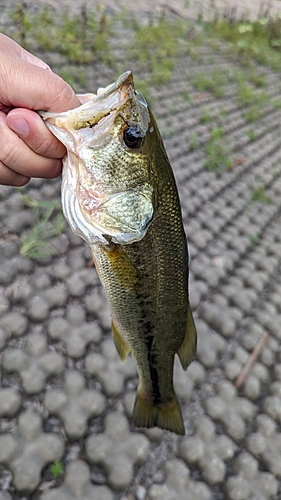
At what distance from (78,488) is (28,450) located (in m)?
0.30

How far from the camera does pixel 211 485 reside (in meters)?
2.10

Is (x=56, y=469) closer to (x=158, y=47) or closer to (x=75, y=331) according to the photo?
(x=75, y=331)

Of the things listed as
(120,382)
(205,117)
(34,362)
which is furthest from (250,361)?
(205,117)

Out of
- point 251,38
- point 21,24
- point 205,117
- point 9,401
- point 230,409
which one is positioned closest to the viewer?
point 9,401

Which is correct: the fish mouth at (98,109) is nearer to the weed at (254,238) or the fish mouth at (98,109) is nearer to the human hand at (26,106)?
the human hand at (26,106)

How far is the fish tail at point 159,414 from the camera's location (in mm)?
1816

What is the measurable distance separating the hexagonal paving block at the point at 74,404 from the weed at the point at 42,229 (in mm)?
904

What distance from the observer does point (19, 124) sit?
1280mm

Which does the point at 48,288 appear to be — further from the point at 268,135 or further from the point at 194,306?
the point at 268,135

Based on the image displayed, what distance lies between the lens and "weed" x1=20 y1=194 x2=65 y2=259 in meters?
2.72

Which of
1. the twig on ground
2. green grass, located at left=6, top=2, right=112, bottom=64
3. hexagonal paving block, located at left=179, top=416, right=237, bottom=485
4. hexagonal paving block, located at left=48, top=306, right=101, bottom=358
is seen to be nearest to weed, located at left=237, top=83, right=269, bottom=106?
green grass, located at left=6, top=2, right=112, bottom=64

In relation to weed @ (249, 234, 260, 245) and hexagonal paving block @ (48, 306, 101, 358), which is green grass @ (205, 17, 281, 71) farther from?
hexagonal paving block @ (48, 306, 101, 358)

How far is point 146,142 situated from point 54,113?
32cm

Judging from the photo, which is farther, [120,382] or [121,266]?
[120,382]
